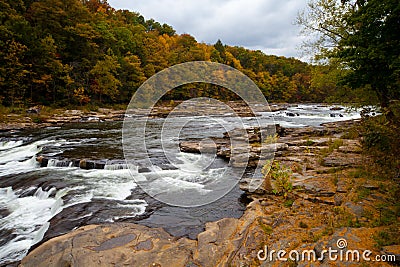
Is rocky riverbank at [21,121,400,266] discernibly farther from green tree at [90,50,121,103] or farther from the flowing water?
green tree at [90,50,121,103]

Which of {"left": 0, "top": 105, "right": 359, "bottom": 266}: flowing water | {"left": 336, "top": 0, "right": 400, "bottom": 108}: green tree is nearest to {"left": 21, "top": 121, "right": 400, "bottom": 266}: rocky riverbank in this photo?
{"left": 0, "top": 105, "right": 359, "bottom": 266}: flowing water

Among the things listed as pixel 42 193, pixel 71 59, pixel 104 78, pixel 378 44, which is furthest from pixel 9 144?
pixel 71 59

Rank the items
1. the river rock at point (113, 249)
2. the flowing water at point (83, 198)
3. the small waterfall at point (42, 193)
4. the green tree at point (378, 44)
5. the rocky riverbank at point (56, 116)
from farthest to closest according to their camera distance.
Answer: the rocky riverbank at point (56, 116), the small waterfall at point (42, 193), the flowing water at point (83, 198), the green tree at point (378, 44), the river rock at point (113, 249)

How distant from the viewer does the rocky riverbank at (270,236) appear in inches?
146

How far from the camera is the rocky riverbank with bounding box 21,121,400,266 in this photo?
3.70 m

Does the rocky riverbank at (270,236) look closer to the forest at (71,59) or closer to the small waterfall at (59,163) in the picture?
the small waterfall at (59,163)

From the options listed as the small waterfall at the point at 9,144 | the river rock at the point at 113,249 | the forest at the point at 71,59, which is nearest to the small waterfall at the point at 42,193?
the river rock at the point at 113,249

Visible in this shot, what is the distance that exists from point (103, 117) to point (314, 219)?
29.4 metres

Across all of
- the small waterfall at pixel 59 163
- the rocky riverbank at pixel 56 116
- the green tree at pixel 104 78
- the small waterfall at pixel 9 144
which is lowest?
the small waterfall at pixel 59 163

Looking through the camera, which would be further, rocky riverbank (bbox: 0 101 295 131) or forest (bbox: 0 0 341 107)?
forest (bbox: 0 0 341 107)

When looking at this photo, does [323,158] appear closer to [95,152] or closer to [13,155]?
[95,152]

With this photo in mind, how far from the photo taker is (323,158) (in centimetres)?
855

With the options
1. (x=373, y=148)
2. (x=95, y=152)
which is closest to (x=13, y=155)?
(x=95, y=152)

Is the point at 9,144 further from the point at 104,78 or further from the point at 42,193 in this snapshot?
the point at 104,78
